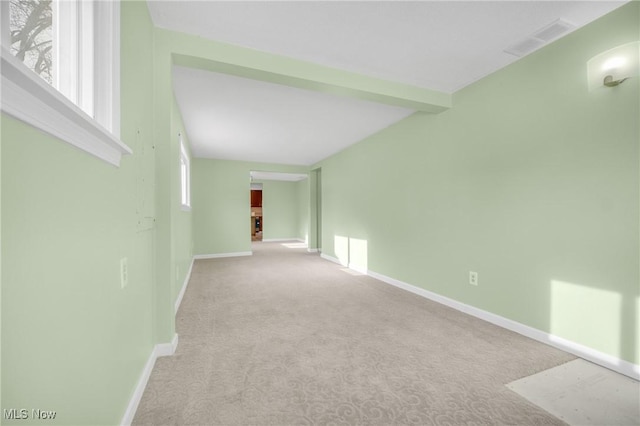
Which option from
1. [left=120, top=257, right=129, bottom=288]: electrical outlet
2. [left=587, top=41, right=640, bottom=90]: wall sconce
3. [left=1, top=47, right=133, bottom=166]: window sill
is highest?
[left=587, top=41, right=640, bottom=90]: wall sconce

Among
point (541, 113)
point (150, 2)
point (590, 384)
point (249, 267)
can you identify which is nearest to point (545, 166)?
point (541, 113)

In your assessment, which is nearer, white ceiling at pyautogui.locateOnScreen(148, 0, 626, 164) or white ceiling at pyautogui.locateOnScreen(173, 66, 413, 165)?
white ceiling at pyautogui.locateOnScreen(148, 0, 626, 164)

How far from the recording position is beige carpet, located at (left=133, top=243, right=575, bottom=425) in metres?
1.36

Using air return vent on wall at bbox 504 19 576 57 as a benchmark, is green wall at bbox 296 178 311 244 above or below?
below

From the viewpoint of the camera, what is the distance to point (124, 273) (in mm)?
1234

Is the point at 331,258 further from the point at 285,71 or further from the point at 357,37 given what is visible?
the point at 357,37

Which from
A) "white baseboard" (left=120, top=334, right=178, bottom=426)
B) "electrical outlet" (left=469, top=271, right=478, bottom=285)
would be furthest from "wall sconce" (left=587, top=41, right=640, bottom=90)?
"white baseboard" (left=120, top=334, right=178, bottom=426)

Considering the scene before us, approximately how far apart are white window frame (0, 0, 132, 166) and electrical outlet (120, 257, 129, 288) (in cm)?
47

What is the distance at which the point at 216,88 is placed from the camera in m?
2.73

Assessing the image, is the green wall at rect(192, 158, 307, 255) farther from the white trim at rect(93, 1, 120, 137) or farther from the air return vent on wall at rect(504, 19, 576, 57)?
the air return vent on wall at rect(504, 19, 576, 57)

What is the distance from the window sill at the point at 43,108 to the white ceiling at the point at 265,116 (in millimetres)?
1963

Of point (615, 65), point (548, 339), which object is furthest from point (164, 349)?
point (615, 65)

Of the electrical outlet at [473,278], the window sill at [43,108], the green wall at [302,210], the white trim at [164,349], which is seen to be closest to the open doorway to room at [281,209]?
the green wall at [302,210]

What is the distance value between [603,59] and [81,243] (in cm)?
306
